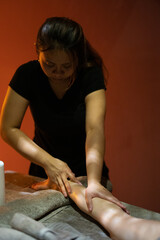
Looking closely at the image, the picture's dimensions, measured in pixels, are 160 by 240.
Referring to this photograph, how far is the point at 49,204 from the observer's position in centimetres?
114

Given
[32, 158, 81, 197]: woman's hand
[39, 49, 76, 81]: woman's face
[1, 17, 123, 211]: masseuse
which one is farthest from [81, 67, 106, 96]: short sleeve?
[32, 158, 81, 197]: woman's hand

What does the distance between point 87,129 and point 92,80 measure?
217 mm

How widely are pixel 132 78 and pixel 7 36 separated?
39.1 inches

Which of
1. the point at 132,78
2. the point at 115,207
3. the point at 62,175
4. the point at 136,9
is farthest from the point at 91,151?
the point at 136,9

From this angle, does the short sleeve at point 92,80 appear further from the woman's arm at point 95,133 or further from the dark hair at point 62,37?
the dark hair at point 62,37

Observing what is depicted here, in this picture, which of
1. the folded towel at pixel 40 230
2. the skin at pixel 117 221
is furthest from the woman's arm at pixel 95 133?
the folded towel at pixel 40 230

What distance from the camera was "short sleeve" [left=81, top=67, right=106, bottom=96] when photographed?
1421 mm

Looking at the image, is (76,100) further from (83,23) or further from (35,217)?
(83,23)

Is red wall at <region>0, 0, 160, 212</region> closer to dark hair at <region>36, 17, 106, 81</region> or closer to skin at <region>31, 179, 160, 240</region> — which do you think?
dark hair at <region>36, 17, 106, 81</region>

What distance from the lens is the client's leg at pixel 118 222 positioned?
0.95 metres

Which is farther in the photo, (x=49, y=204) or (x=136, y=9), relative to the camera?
(x=136, y=9)

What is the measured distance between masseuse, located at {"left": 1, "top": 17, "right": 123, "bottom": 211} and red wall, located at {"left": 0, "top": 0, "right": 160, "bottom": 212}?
1009 millimetres

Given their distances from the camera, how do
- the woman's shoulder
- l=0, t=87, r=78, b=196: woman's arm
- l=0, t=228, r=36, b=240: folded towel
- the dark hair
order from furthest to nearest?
the woman's shoulder, l=0, t=87, r=78, b=196: woman's arm, the dark hair, l=0, t=228, r=36, b=240: folded towel

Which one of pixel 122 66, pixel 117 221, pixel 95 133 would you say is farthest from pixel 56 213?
pixel 122 66
